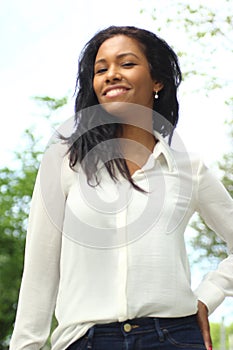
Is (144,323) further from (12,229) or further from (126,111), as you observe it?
(12,229)

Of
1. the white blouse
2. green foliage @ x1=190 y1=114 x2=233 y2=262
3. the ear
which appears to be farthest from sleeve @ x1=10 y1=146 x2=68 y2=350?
green foliage @ x1=190 y1=114 x2=233 y2=262

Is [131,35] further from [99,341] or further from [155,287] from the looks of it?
[99,341]

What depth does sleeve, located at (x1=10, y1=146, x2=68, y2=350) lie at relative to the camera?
2.16 m

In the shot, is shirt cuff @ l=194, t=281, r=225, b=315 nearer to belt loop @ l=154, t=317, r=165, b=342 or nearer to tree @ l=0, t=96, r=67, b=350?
belt loop @ l=154, t=317, r=165, b=342

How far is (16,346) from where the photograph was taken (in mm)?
2141

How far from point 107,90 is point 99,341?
79cm

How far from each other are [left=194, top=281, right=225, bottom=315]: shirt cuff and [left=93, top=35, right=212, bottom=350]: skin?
0.06m

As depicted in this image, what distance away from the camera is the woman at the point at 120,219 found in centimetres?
209

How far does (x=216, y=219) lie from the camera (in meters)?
2.56

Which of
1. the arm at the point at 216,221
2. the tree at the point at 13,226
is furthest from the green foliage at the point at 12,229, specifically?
the arm at the point at 216,221

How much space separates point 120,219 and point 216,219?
50cm

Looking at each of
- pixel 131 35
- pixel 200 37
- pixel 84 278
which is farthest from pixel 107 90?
pixel 200 37

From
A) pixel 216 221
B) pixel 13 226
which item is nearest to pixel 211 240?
pixel 13 226

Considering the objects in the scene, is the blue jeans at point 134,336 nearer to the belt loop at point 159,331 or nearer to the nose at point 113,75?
the belt loop at point 159,331
